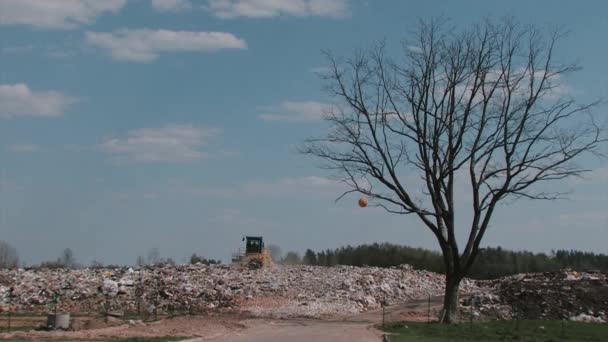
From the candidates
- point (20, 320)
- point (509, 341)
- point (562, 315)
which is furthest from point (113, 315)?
point (562, 315)

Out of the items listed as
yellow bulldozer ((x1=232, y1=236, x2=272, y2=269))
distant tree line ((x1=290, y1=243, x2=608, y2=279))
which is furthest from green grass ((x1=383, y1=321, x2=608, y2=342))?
distant tree line ((x1=290, y1=243, x2=608, y2=279))

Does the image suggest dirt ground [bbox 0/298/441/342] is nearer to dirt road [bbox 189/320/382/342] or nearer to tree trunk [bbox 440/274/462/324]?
dirt road [bbox 189/320/382/342]

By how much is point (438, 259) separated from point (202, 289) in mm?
47278

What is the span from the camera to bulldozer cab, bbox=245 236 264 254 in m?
51.3

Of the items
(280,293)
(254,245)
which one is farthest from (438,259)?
(280,293)

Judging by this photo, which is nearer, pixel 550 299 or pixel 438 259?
pixel 550 299

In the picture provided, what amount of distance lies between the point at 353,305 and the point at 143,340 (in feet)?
49.2

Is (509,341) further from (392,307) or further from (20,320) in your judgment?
(20,320)

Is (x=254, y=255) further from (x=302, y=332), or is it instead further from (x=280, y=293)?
(x=302, y=332)

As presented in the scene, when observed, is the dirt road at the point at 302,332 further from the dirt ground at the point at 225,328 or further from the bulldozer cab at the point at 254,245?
the bulldozer cab at the point at 254,245

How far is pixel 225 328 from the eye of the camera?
24.9 metres

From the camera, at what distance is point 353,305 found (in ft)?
111

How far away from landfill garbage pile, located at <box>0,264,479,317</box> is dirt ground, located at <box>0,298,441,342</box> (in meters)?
2.69

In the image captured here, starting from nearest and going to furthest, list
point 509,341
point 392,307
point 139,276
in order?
point 509,341
point 392,307
point 139,276
